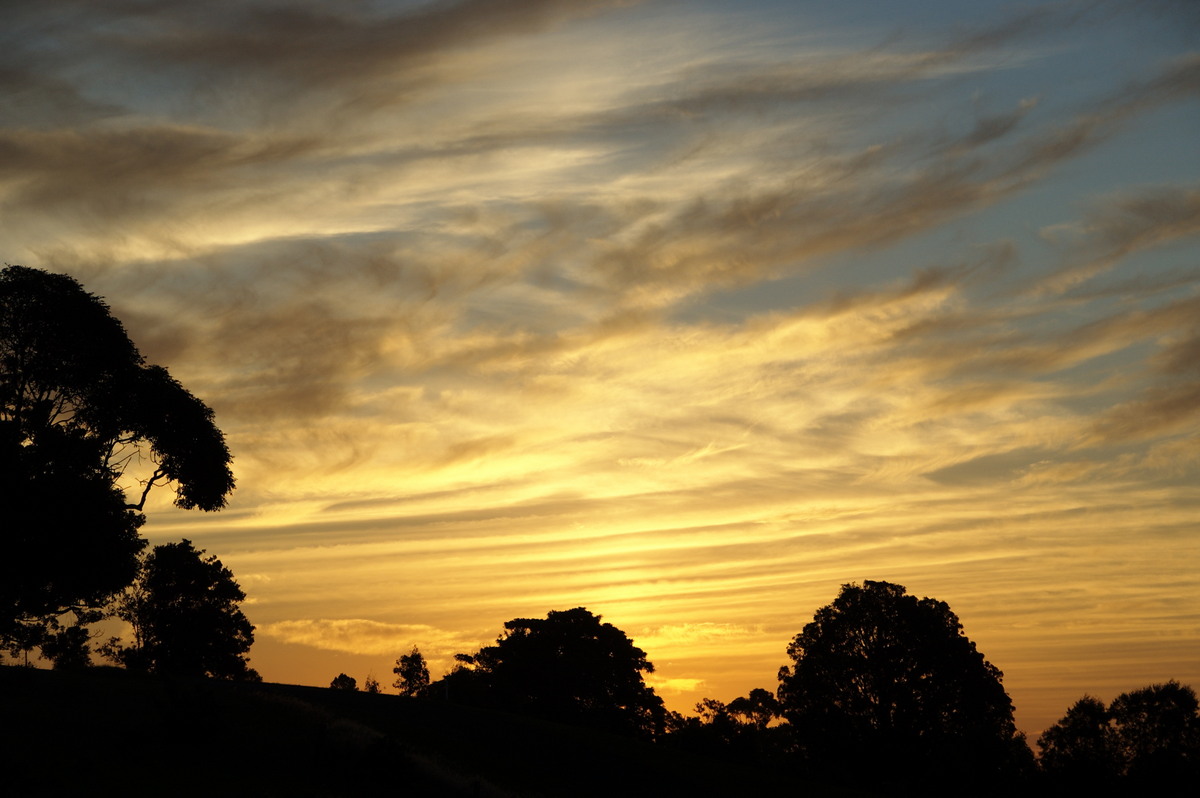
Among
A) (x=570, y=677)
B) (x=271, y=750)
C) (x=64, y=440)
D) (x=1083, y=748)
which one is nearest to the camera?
(x=271, y=750)

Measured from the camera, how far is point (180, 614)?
3701 inches

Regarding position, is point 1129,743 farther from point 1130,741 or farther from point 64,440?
point 64,440

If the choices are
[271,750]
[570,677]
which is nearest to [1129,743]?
[570,677]

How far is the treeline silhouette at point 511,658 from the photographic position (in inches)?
1837

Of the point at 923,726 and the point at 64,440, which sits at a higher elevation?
the point at 64,440

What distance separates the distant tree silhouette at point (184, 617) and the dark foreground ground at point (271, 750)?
41030 millimetres

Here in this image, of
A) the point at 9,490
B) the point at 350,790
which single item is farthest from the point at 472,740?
the point at 9,490

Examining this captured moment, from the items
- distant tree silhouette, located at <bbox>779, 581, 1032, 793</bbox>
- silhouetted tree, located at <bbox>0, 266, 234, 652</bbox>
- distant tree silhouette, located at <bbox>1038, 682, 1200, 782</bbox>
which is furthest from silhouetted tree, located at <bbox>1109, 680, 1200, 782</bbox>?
silhouetted tree, located at <bbox>0, 266, 234, 652</bbox>

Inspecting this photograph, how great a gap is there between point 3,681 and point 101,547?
7.95 m

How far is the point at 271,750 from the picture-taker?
3525 cm

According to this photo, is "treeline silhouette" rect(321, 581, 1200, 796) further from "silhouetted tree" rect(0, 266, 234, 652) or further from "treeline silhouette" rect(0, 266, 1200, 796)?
"silhouetted tree" rect(0, 266, 234, 652)

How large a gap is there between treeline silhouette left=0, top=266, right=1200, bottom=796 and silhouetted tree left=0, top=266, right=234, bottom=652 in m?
0.10

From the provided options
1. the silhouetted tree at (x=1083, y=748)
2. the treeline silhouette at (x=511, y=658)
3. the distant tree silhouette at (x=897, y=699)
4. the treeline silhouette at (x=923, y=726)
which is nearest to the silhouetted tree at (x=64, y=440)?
the treeline silhouette at (x=511, y=658)

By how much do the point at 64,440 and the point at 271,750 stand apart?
22.6 meters
